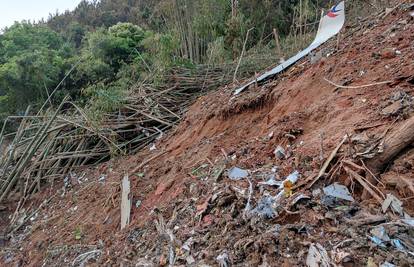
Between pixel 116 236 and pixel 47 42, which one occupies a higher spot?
pixel 47 42

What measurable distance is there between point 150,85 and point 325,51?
9.26 ft

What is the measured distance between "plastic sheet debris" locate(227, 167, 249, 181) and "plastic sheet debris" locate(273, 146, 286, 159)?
24cm

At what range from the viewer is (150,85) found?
5809mm

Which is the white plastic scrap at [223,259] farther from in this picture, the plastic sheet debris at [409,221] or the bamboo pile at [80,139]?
the bamboo pile at [80,139]

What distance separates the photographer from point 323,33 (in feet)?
16.2

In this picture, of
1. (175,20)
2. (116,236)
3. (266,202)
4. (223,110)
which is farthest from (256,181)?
(175,20)

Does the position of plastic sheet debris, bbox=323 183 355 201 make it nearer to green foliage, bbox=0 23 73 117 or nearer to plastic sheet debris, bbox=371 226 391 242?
plastic sheet debris, bbox=371 226 391 242

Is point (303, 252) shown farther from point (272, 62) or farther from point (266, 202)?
point (272, 62)

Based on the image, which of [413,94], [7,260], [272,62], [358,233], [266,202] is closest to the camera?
[358,233]

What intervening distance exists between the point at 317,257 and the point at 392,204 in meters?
0.45

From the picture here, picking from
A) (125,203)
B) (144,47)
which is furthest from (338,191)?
(144,47)

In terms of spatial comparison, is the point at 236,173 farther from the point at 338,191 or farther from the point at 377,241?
the point at 377,241

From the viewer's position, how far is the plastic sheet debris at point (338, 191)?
186 cm

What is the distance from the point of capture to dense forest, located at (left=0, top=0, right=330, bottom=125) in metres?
6.61
